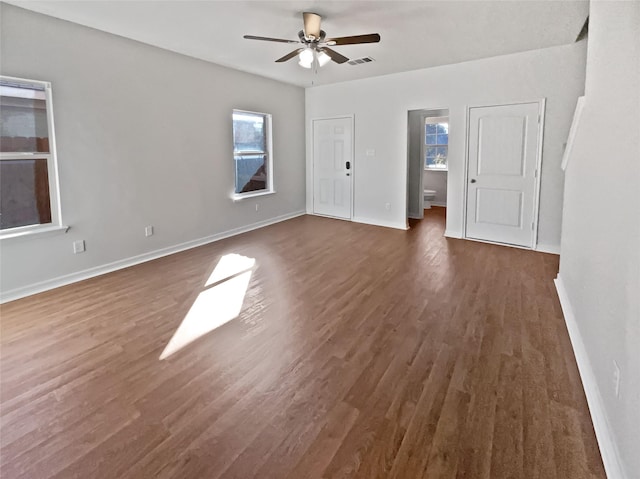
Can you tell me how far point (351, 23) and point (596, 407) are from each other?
366 centimetres

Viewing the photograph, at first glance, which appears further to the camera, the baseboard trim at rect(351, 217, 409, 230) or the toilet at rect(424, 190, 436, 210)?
the toilet at rect(424, 190, 436, 210)

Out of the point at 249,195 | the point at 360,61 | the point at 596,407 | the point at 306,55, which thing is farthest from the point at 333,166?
the point at 596,407

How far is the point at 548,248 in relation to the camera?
15.9 feet

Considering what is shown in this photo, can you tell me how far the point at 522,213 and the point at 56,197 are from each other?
5586mm

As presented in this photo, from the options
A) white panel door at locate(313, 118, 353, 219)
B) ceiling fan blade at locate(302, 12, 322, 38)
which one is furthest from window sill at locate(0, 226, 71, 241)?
white panel door at locate(313, 118, 353, 219)

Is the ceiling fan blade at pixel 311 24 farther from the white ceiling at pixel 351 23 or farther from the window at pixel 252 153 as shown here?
the window at pixel 252 153

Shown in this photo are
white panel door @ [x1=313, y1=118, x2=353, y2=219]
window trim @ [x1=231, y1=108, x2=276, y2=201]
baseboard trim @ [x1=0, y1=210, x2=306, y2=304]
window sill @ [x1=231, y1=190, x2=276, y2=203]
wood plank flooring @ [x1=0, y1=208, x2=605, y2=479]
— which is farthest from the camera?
white panel door @ [x1=313, y1=118, x2=353, y2=219]

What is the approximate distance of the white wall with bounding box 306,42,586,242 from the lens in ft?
14.9

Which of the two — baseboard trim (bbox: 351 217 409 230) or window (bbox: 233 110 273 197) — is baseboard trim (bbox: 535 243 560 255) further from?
window (bbox: 233 110 273 197)

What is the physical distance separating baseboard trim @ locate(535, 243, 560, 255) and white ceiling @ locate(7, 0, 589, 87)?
246 cm

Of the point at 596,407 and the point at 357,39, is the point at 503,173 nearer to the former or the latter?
the point at 357,39

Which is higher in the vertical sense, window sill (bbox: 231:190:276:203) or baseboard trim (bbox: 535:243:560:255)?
window sill (bbox: 231:190:276:203)

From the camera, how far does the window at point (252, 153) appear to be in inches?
235

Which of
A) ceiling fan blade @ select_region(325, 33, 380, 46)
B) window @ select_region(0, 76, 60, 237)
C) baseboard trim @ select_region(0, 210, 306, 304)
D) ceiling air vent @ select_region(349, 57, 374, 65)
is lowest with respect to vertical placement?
baseboard trim @ select_region(0, 210, 306, 304)
